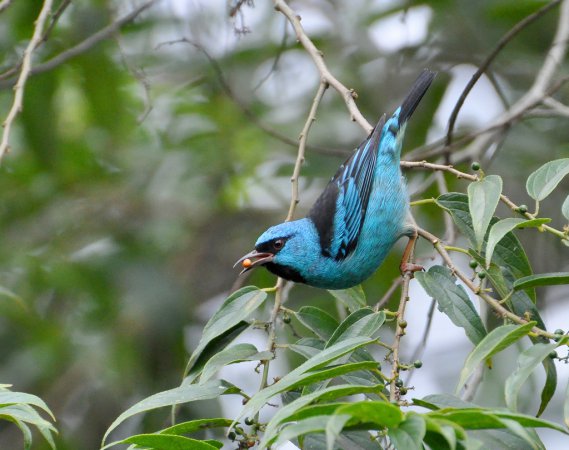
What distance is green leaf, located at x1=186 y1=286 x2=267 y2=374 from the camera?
110 inches

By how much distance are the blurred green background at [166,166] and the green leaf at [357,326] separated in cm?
264

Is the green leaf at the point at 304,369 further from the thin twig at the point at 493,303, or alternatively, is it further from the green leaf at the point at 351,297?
the green leaf at the point at 351,297

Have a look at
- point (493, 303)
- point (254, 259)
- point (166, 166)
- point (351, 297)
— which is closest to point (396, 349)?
point (493, 303)

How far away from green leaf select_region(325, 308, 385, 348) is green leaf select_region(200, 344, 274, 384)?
0.24m

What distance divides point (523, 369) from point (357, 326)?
2.14 ft

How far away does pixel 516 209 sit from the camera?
2654 mm

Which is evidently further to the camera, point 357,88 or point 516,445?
point 357,88

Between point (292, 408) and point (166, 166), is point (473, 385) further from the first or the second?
point (166, 166)

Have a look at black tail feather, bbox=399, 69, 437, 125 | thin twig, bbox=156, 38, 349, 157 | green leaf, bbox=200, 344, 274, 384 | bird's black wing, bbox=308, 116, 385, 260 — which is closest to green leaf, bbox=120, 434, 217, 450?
green leaf, bbox=200, 344, 274, 384

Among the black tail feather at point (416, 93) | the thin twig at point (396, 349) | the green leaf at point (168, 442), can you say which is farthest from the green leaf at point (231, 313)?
the black tail feather at point (416, 93)

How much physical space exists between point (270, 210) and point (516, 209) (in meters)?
3.92

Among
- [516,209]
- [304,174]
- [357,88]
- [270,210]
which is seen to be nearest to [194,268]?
[270,210]

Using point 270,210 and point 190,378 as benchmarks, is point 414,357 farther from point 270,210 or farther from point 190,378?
point 270,210

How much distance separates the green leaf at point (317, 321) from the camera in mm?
2986
